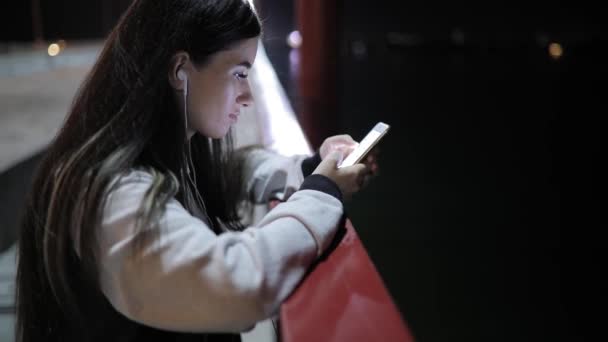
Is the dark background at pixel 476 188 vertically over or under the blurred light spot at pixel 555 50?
over

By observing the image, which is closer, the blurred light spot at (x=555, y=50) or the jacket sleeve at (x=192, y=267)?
the jacket sleeve at (x=192, y=267)

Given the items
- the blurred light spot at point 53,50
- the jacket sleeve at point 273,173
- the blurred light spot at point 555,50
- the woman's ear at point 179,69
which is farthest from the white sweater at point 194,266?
the blurred light spot at point 555,50

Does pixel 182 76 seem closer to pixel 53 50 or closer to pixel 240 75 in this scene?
pixel 240 75

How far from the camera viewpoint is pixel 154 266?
2.20ft

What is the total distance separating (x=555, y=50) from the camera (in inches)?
672

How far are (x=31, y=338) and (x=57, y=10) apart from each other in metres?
8.70

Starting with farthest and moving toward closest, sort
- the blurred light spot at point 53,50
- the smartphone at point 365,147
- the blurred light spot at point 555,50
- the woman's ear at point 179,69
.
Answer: the blurred light spot at point 555,50 < the blurred light spot at point 53,50 < the smartphone at point 365,147 < the woman's ear at point 179,69

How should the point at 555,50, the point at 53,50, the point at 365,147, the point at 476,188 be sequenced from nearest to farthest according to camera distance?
1. the point at 365,147
2. the point at 476,188
3. the point at 53,50
4. the point at 555,50

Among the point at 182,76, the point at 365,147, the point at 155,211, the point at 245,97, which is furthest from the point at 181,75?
the point at 365,147

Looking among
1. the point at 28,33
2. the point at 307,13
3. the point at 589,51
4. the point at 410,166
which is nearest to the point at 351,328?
the point at 307,13

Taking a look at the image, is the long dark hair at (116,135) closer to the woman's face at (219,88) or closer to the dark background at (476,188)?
the woman's face at (219,88)

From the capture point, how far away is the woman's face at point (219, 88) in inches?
32.3

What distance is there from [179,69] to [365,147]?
36 centimetres

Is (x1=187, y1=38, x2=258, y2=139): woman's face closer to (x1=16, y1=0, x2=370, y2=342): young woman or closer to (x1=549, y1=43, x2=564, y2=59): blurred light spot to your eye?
(x1=16, y1=0, x2=370, y2=342): young woman
